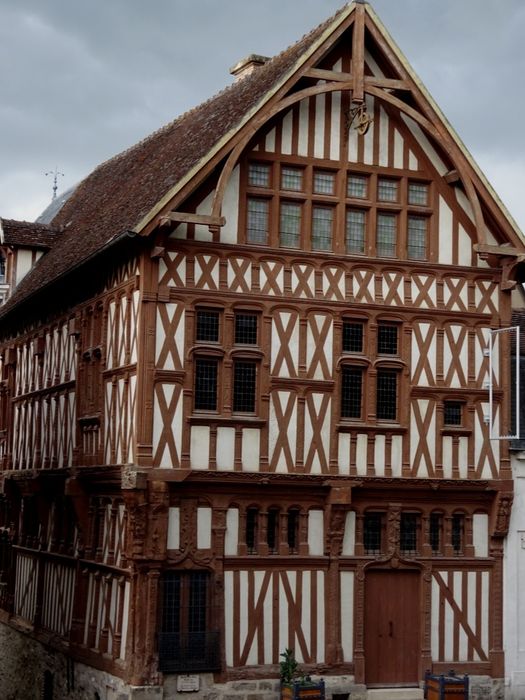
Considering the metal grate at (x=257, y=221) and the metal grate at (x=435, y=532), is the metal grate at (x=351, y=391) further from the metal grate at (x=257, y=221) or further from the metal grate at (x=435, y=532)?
the metal grate at (x=257, y=221)

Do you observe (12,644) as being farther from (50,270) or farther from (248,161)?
(248,161)

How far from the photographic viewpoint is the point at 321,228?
2548cm

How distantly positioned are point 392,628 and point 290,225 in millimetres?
7038

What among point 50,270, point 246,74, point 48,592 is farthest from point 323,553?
point 246,74

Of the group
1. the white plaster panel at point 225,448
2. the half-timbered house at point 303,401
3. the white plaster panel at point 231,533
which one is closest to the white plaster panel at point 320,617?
the half-timbered house at point 303,401

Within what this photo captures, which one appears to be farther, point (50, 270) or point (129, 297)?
point (50, 270)

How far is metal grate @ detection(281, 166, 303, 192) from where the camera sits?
82.9 ft

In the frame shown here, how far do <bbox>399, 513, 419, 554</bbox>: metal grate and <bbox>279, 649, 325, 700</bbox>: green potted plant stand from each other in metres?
2.80

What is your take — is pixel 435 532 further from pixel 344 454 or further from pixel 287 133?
pixel 287 133

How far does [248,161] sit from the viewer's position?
24938mm

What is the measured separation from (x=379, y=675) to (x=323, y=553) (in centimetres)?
229

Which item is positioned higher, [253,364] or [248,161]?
[248,161]

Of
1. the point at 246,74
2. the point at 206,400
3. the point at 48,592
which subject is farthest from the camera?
the point at 246,74

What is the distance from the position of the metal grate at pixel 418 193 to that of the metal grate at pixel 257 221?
2.61 metres
